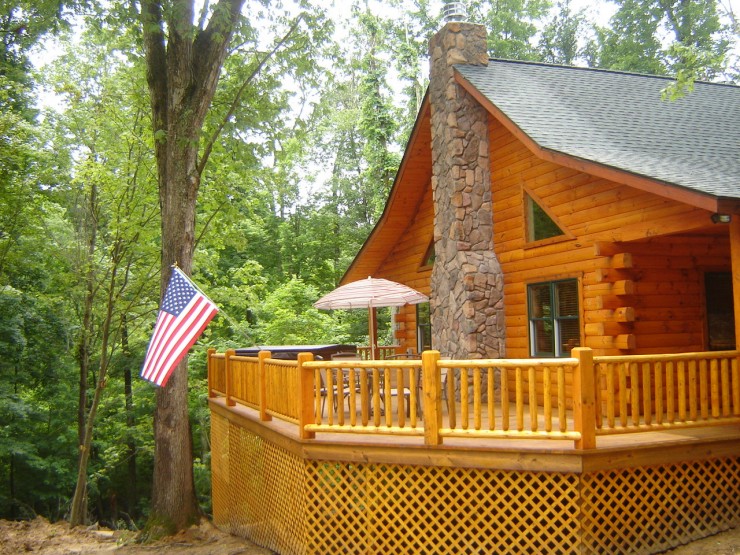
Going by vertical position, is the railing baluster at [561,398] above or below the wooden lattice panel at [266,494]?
above

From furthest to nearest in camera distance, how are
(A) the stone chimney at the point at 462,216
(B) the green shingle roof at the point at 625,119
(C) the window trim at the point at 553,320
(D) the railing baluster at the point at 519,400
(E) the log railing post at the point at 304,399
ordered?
(A) the stone chimney at the point at 462,216 < (C) the window trim at the point at 553,320 < (B) the green shingle roof at the point at 625,119 < (E) the log railing post at the point at 304,399 < (D) the railing baluster at the point at 519,400

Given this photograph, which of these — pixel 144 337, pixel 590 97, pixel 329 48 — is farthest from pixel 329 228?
pixel 590 97

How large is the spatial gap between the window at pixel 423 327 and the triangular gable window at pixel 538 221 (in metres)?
3.93

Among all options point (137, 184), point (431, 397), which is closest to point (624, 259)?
point (431, 397)

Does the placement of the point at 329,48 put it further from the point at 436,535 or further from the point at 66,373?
the point at 66,373

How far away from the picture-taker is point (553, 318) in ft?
31.9

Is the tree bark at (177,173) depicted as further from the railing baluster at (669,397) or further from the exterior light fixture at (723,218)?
the exterior light fixture at (723,218)

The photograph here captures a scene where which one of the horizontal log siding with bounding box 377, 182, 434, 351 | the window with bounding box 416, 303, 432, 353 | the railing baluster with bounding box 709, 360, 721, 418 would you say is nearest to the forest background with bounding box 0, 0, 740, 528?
the horizontal log siding with bounding box 377, 182, 434, 351

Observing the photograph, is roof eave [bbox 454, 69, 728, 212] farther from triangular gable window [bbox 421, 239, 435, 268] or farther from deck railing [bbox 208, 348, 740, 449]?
triangular gable window [bbox 421, 239, 435, 268]

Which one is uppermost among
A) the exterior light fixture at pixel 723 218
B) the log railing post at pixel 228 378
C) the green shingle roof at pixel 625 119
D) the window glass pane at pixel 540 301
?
the green shingle roof at pixel 625 119

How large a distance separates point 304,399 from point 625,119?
23.3ft

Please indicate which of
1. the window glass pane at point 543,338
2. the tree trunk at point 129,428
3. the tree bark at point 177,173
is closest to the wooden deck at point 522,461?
the window glass pane at point 543,338

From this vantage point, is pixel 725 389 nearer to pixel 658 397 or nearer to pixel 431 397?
pixel 658 397

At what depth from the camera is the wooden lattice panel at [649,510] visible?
19.7 feet
